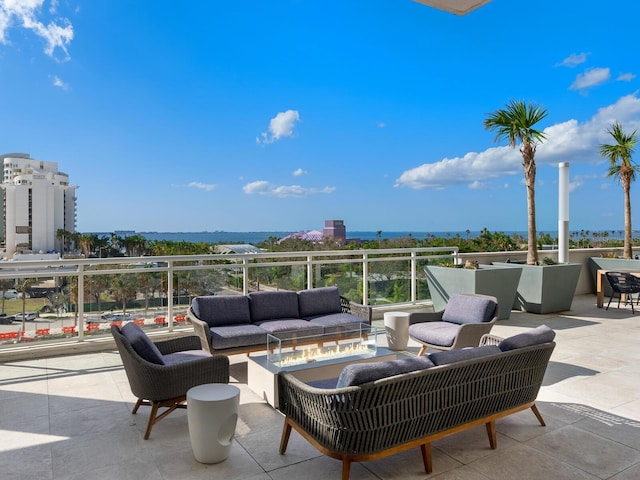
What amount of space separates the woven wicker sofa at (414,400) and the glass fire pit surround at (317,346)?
1024mm

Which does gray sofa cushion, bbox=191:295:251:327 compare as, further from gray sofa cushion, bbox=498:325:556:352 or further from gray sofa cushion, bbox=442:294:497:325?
gray sofa cushion, bbox=498:325:556:352

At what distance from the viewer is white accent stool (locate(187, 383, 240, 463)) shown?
9.26ft

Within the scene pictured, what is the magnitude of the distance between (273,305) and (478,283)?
12.2ft

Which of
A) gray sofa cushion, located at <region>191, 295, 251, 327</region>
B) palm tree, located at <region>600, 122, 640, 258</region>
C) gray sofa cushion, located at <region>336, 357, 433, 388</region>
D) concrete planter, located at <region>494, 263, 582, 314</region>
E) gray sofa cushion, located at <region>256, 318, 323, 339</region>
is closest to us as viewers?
gray sofa cushion, located at <region>336, 357, 433, 388</region>

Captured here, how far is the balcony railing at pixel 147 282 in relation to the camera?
5508 millimetres

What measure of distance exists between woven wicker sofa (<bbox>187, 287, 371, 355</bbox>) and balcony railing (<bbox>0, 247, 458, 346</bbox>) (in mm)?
894

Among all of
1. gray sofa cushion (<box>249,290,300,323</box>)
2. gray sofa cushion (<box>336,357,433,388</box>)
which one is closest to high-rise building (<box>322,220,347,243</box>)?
gray sofa cushion (<box>249,290,300,323</box>)

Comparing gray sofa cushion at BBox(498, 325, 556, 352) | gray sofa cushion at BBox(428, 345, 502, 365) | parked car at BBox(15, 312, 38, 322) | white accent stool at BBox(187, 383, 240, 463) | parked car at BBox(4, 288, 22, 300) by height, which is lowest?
white accent stool at BBox(187, 383, 240, 463)

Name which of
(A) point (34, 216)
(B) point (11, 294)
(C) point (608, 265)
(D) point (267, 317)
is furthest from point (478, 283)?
(A) point (34, 216)

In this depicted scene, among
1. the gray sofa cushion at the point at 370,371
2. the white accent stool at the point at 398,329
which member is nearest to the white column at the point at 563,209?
the white accent stool at the point at 398,329

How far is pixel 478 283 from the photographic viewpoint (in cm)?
741

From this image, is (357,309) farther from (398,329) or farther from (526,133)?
(526,133)

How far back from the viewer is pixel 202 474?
274cm

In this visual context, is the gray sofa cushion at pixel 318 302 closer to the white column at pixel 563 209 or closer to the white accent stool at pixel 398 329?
the white accent stool at pixel 398 329
